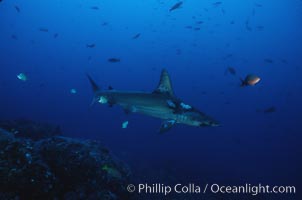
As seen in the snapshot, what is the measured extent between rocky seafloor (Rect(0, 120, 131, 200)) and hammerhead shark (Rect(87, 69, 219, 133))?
1.48 metres

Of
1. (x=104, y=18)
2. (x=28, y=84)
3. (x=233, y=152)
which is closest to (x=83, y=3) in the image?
(x=104, y=18)

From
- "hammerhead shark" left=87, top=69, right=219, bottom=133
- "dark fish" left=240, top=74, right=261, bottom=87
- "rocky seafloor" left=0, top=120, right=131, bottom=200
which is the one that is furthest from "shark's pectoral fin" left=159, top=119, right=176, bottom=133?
"dark fish" left=240, top=74, right=261, bottom=87

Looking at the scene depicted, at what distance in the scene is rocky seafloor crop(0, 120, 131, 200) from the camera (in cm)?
426

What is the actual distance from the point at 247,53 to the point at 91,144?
376ft

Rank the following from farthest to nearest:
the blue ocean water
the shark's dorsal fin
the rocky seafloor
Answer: the blue ocean water, the shark's dorsal fin, the rocky seafloor

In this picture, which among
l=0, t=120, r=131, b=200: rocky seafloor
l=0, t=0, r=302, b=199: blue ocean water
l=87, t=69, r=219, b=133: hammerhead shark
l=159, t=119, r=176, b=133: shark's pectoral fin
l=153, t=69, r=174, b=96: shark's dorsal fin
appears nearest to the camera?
l=0, t=120, r=131, b=200: rocky seafloor

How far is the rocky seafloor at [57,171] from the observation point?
4.26 metres

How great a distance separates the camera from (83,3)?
4498 inches

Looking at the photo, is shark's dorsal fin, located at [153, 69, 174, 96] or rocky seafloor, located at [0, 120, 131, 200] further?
shark's dorsal fin, located at [153, 69, 174, 96]

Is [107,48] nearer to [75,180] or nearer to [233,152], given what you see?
[233,152]

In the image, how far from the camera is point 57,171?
18.5 ft

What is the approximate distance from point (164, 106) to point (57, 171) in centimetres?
273

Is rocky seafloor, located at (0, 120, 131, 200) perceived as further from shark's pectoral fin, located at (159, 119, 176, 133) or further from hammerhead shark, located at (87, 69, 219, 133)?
shark's pectoral fin, located at (159, 119, 176, 133)

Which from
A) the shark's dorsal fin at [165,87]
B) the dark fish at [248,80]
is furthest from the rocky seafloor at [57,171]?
the dark fish at [248,80]
